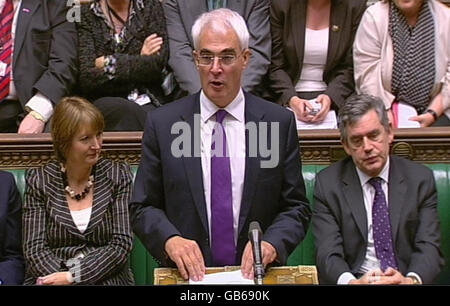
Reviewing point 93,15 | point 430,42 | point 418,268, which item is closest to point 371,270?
point 418,268

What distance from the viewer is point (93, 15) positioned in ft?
9.28

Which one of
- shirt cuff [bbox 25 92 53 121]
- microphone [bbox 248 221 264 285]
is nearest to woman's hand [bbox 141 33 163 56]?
shirt cuff [bbox 25 92 53 121]

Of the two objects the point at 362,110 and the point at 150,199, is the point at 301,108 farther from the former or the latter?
the point at 150,199

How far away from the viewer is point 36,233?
89.5 inches

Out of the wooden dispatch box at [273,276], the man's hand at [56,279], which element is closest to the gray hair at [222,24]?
the wooden dispatch box at [273,276]

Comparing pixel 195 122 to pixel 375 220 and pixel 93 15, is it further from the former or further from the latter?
pixel 93 15

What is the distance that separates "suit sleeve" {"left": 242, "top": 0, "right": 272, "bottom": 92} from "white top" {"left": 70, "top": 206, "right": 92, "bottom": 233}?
2.28 feet

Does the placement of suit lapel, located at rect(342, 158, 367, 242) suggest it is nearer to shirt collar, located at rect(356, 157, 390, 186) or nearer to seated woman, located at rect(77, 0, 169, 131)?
shirt collar, located at rect(356, 157, 390, 186)

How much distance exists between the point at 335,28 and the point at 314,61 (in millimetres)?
112

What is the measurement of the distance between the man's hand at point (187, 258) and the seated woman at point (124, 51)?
2.91 ft

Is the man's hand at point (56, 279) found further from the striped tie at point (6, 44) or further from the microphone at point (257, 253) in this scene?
the striped tie at point (6, 44)

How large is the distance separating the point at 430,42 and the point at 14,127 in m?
1.18

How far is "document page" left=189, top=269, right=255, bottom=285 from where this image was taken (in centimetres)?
187

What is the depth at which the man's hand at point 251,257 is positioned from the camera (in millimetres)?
1873
